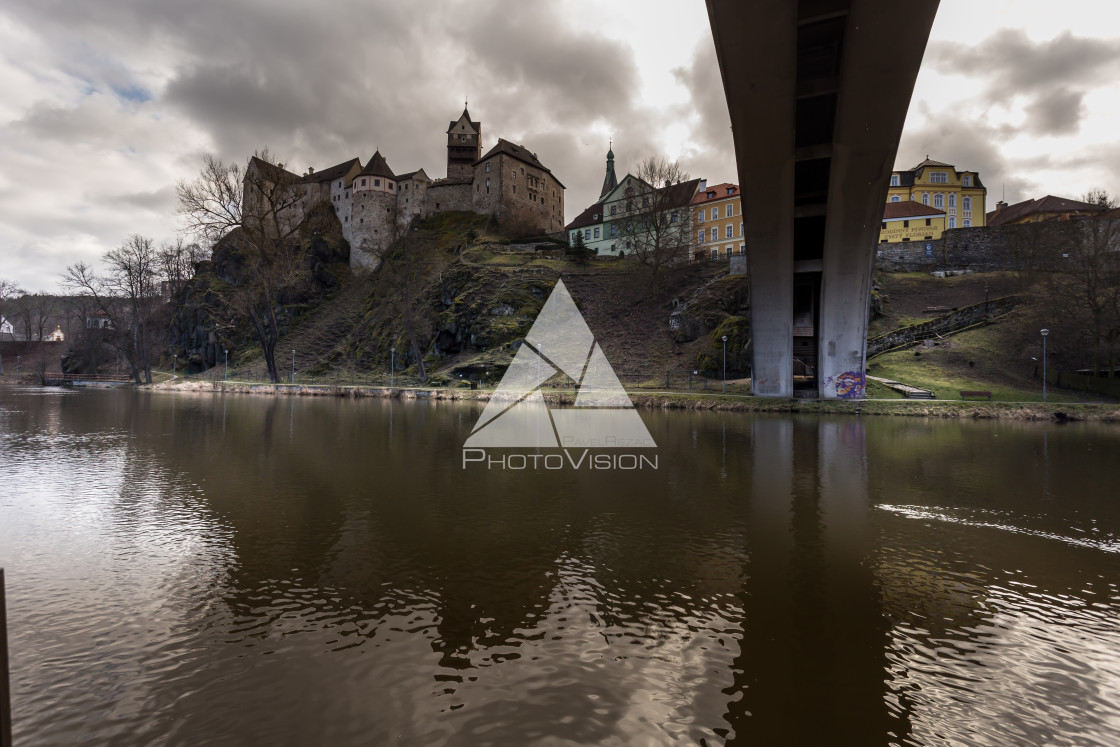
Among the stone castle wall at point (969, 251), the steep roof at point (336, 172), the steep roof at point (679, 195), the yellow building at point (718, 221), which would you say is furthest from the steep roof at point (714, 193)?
the steep roof at point (336, 172)

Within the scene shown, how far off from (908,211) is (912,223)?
159 centimetres

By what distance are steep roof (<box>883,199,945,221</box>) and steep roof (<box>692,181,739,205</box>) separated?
17881mm

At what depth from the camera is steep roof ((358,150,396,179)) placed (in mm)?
91000

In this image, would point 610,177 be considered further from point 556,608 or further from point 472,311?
point 556,608

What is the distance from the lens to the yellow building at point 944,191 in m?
69.8

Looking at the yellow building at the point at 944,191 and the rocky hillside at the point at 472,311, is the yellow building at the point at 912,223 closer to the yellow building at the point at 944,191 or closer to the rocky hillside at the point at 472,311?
the yellow building at the point at 944,191

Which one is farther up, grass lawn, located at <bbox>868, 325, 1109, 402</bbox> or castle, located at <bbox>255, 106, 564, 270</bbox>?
castle, located at <bbox>255, 106, 564, 270</bbox>

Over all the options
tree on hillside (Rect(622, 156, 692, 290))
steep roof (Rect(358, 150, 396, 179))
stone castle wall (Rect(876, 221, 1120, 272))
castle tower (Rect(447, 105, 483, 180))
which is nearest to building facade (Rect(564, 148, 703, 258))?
tree on hillside (Rect(622, 156, 692, 290))

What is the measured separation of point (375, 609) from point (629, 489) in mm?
6778

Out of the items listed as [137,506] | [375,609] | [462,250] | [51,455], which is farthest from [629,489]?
[462,250]

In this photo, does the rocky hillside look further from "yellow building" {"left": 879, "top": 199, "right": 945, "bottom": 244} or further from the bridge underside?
"yellow building" {"left": 879, "top": 199, "right": 945, "bottom": 244}

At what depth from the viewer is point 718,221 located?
72.4m

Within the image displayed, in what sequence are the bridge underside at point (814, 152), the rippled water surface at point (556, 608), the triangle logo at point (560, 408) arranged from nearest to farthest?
the rippled water surface at point (556, 608)
the bridge underside at point (814, 152)
the triangle logo at point (560, 408)

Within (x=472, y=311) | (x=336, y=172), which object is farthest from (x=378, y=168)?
(x=472, y=311)
